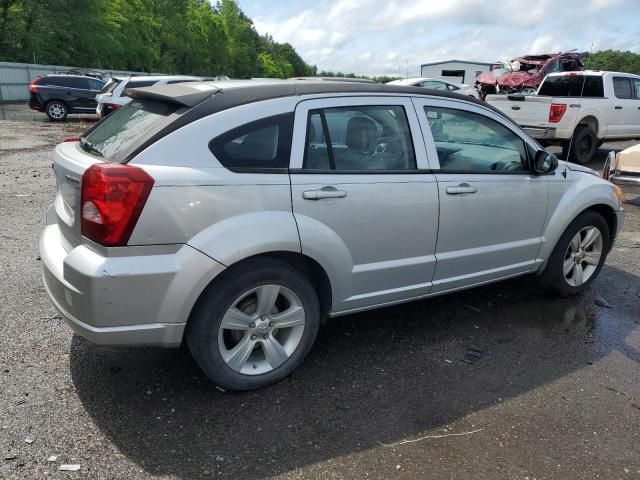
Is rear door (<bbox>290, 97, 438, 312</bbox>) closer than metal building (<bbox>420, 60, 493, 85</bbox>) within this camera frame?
Yes

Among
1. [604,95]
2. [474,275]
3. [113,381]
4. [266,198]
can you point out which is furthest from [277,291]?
[604,95]

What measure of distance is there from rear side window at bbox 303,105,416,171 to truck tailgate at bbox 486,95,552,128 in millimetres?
8470

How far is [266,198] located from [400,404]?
4.62 feet

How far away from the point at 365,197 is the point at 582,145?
1049 centimetres

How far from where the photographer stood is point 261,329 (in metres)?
3.05

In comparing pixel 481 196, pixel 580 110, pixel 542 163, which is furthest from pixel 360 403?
pixel 580 110

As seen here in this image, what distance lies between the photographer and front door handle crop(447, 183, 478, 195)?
11.7 feet

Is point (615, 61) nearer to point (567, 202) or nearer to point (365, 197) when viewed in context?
point (567, 202)

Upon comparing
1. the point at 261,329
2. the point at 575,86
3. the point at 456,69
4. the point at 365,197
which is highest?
the point at 456,69

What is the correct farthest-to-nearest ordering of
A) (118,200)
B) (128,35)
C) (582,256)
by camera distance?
(128,35)
(582,256)
(118,200)

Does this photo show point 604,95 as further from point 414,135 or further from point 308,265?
point 308,265

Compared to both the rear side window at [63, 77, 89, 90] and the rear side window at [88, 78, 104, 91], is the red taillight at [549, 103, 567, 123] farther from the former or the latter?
the rear side window at [63, 77, 89, 90]

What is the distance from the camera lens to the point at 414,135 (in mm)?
3516

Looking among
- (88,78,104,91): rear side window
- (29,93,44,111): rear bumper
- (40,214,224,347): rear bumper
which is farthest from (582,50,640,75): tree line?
(40,214,224,347): rear bumper
